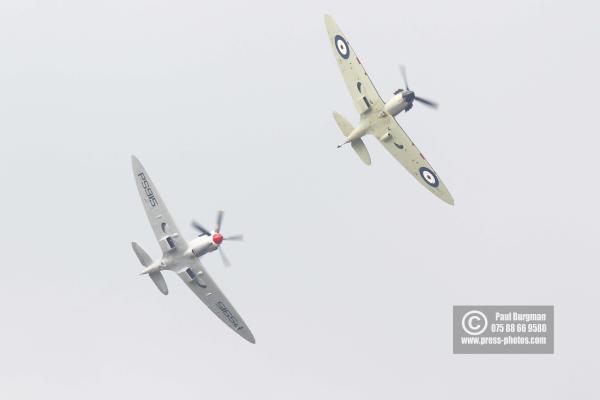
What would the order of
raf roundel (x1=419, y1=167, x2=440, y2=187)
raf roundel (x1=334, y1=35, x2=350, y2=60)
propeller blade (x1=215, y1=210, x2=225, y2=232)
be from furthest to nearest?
1. raf roundel (x1=419, y1=167, x2=440, y2=187)
2. raf roundel (x1=334, y1=35, x2=350, y2=60)
3. propeller blade (x1=215, y1=210, x2=225, y2=232)

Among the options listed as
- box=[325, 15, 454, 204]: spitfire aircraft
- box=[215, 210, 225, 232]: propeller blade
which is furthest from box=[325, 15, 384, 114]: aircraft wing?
box=[215, 210, 225, 232]: propeller blade

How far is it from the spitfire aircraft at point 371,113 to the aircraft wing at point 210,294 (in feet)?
44.0

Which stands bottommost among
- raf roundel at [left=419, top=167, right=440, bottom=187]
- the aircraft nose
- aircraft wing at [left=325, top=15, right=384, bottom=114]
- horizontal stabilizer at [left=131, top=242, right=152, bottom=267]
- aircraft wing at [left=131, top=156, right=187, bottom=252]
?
horizontal stabilizer at [left=131, top=242, right=152, bottom=267]

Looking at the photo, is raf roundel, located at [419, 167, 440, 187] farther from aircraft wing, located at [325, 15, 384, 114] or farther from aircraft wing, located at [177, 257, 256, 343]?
aircraft wing, located at [177, 257, 256, 343]

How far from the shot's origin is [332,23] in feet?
313

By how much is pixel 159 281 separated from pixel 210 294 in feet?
15.4

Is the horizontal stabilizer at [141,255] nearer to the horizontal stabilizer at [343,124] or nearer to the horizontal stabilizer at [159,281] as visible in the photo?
the horizontal stabilizer at [159,281]

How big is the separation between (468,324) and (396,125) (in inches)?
586

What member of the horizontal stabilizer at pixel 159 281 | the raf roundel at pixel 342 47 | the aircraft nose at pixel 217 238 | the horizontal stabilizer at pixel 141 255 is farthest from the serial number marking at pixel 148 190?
the raf roundel at pixel 342 47

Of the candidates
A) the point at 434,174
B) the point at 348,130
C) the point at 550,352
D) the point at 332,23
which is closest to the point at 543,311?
the point at 550,352

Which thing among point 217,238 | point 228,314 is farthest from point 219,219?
point 228,314

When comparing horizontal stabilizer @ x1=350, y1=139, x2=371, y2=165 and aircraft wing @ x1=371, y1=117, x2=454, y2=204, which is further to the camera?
aircraft wing @ x1=371, y1=117, x2=454, y2=204

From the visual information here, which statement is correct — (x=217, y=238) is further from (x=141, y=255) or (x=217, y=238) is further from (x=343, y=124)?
(x=343, y=124)

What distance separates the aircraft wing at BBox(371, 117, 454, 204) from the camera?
92812 mm
